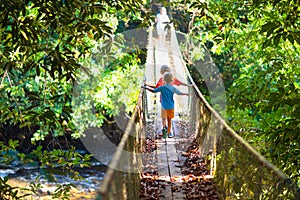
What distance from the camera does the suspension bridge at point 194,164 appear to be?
2676mm

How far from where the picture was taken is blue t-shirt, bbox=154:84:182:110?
607 centimetres

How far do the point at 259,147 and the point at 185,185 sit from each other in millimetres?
841

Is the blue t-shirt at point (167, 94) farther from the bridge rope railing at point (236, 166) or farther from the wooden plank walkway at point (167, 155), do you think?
the bridge rope railing at point (236, 166)

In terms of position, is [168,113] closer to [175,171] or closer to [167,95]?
[167,95]

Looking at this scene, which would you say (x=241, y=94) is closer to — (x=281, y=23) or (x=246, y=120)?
(x=246, y=120)

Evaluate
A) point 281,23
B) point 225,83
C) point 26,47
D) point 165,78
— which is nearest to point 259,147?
point 281,23

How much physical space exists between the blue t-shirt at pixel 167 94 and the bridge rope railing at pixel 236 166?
1.93 ft

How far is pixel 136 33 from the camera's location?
15.2 m

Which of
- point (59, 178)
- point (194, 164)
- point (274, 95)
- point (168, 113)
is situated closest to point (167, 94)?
point (168, 113)

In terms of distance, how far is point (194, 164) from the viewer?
5074 mm

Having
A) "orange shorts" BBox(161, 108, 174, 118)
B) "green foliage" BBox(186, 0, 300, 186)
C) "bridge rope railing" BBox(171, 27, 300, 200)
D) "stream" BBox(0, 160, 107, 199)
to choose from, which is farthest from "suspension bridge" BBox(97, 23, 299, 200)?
"stream" BBox(0, 160, 107, 199)

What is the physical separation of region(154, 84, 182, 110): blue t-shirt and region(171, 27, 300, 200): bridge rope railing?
1.93ft

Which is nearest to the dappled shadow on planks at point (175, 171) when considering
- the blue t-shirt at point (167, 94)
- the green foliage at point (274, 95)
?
the blue t-shirt at point (167, 94)

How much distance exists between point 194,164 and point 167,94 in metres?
1.24
